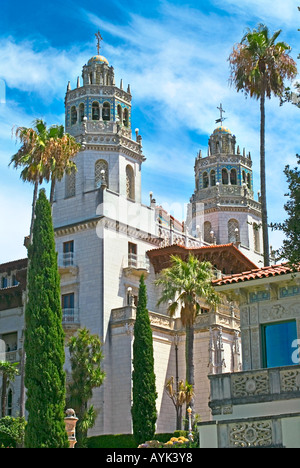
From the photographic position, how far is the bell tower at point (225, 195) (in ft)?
220

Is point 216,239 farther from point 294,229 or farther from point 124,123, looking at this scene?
point 294,229

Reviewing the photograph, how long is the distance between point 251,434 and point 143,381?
69.5 feet

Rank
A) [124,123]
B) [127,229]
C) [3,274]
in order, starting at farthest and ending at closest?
[3,274], [124,123], [127,229]

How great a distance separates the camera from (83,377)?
41.8 metres

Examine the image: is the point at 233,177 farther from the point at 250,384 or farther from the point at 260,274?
the point at 250,384

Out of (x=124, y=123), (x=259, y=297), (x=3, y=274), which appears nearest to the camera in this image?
(x=259, y=297)

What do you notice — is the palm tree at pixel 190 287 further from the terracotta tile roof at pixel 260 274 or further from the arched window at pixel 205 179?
the arched window at pixel 205 179

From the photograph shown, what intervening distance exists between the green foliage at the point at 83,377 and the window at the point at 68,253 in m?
6.40

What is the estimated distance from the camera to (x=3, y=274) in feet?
197

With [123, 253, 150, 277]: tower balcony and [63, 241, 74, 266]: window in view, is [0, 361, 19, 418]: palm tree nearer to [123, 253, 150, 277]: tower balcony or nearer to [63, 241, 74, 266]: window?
[63, 241, 74, 266]: window

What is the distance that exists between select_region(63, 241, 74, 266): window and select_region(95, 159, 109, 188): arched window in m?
4.18

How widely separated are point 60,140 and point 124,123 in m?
11.4
